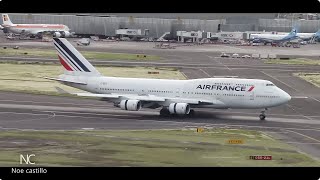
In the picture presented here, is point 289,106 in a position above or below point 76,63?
below

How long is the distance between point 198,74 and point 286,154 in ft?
214

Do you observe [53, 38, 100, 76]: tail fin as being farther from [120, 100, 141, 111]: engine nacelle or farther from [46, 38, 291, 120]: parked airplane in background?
[120, 100, 141, 111]: engine nacelle

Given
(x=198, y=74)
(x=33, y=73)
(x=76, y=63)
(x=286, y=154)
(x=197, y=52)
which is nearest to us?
(x=286, y=154)

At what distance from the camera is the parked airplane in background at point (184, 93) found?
71.6 metres

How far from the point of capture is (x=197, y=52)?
171 meters

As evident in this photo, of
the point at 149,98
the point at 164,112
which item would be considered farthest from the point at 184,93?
the point at 149,98

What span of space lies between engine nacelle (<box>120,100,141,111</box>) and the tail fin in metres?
6.88

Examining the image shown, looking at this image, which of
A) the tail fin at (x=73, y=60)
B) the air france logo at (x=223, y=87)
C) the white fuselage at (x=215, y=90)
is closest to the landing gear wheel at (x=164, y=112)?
the white fuselage at (x=215, y=90)

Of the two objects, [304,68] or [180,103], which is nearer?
[180,103]

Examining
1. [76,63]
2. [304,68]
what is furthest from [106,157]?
[304,68]

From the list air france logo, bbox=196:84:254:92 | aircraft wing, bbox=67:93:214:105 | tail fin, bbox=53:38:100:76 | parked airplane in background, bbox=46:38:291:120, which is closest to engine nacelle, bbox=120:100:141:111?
parked airplane in background, bbox=46:38:291:120

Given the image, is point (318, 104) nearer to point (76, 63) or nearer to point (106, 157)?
point (76, 63)

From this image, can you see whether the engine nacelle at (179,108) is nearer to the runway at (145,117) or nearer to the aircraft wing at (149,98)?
the runway at (145,117)

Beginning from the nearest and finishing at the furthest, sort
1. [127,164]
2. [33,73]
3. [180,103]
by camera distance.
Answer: [127,164] < [180,103] < [33,73]
